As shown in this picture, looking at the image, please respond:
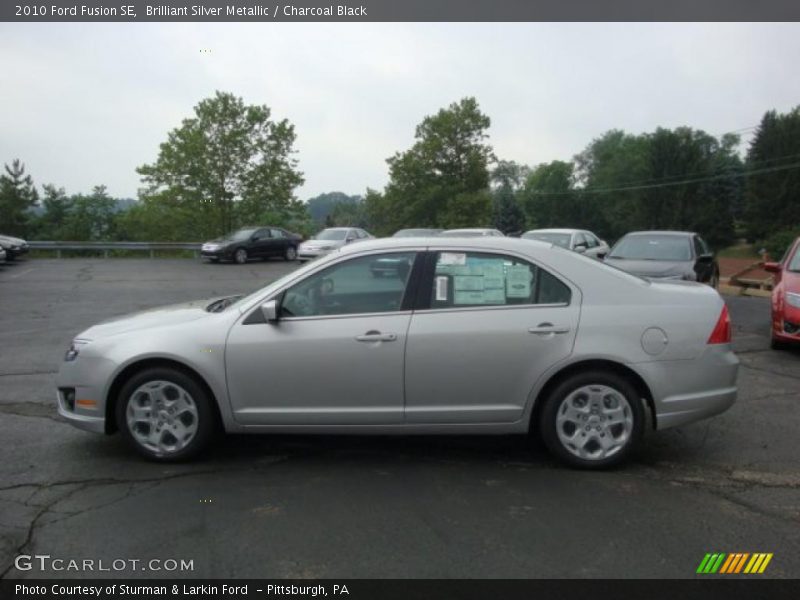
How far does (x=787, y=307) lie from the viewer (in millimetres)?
8734

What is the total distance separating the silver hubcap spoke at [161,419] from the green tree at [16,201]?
238 ft

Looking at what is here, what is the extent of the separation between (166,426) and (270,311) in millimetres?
1064

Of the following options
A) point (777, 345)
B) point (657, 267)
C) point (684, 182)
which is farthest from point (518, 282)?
point (684, 182)

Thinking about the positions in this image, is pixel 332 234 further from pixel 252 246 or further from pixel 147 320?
pixel 147 320

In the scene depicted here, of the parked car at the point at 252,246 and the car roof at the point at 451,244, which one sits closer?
the car roof at the point at 451,244

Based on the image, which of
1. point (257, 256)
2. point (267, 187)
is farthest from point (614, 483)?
point (267, 187)

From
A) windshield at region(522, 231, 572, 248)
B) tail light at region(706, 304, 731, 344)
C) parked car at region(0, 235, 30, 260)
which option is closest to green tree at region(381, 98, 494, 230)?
parked car at region(0, 235, 30, 260)

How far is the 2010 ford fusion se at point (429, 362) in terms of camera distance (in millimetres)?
4598

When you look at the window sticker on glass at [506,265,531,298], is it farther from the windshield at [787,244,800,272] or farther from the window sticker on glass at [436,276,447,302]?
the windshield at [787,244,800,272]

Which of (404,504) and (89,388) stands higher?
(89,388)

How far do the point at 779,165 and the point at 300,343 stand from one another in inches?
2996

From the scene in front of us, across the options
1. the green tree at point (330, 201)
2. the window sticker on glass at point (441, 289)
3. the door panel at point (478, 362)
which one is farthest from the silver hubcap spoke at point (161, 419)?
the green tree at point (330, 201)
